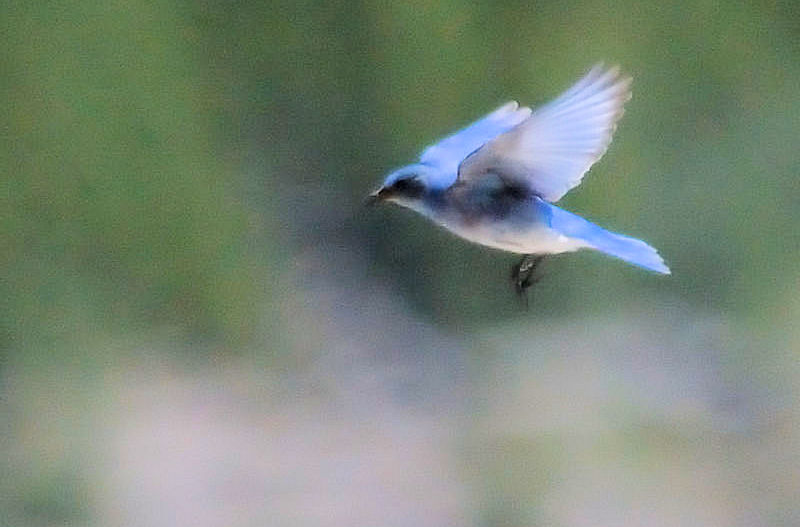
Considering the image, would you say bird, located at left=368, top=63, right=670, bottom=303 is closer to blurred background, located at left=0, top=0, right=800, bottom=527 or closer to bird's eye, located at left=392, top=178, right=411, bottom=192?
bird's eye, located at left=392, top=178, right=411, bottom=192

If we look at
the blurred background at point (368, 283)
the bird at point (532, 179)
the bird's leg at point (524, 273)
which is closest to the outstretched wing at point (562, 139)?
the bird at point (532, 179)

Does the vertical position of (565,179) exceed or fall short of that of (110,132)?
it falls short


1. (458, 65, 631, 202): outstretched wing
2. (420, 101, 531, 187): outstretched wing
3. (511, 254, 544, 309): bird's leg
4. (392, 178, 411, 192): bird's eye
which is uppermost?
(511, 254, 544, 309): bird's leg

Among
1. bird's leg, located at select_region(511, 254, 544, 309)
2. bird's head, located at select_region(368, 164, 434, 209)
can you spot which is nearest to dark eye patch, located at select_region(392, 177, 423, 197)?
bird's head, located at select_region(368, 164, 434, 209)

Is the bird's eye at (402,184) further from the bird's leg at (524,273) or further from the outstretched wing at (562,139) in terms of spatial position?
the bird's leg at (524,273)

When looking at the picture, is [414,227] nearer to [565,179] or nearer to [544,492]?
[544,492]

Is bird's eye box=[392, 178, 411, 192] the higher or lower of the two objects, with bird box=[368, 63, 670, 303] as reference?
Result: higher

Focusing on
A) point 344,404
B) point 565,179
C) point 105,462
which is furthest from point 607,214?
point 105,462
